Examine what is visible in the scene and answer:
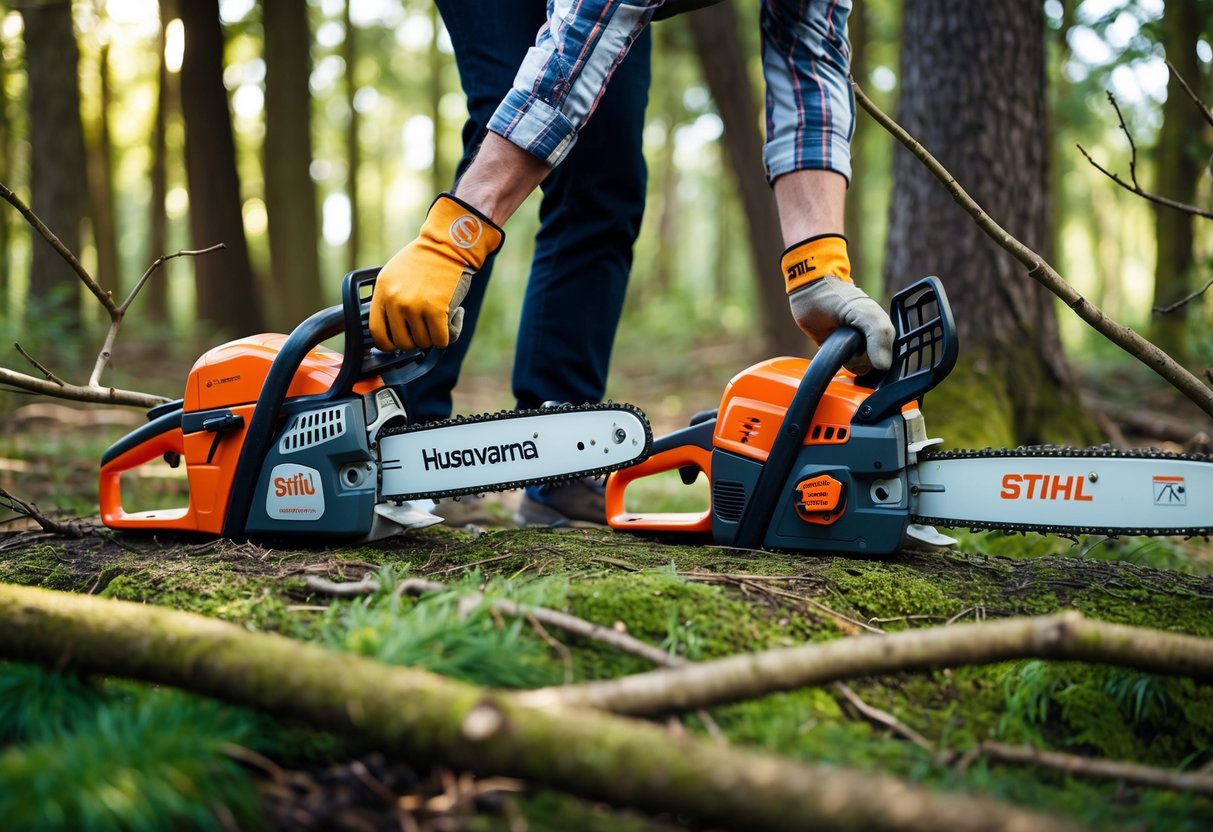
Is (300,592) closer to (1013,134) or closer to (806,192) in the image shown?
(806,192)

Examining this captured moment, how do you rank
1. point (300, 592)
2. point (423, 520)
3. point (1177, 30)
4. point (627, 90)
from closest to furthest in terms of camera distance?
1. point (300, 592)
2. point (423, 520)
3. point (627, 90)
4. point (1177, 30)

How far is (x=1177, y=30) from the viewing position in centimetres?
707

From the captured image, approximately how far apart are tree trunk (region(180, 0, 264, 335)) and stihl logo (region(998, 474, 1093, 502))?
8395 millimetres

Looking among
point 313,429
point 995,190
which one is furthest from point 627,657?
point 995,190

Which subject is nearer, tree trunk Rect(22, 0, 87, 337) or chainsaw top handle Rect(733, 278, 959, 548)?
chainsaw top handle Rect(733, 278, 959, 548)

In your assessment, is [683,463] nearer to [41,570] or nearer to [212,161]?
[41,570]

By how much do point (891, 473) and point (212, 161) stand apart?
28.9 ft

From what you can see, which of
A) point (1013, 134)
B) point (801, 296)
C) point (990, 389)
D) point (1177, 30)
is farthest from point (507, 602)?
point (1177, 30)

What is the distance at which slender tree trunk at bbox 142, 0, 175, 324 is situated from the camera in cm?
1331

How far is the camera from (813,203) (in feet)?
8.02

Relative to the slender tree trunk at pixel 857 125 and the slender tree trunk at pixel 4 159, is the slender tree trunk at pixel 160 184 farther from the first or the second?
the slender tree trunk at pixel 857 125

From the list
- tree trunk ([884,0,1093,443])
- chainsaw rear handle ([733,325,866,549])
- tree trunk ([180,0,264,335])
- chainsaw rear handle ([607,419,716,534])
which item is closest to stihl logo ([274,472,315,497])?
chainsaw rear handle ([607,419,716,534])

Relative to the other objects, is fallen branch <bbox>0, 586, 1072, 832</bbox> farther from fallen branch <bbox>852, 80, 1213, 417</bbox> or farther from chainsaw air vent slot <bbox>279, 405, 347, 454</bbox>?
fallen branch <bbox>852, 80, 1213, 417</bbox>

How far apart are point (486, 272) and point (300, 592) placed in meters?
1.27
